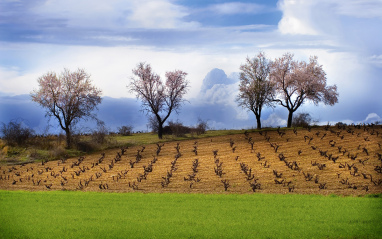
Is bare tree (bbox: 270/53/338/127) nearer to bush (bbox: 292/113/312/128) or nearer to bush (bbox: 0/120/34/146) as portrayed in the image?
bush (bbox: 292/113/312/128)

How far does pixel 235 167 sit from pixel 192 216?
11427mm

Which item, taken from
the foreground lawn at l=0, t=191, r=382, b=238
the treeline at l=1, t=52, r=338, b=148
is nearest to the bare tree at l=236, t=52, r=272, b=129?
the treeline at l=1, t=52, r=338, b=148

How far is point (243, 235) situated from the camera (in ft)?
35.2

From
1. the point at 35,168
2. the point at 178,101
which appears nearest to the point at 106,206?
the point at 35,168

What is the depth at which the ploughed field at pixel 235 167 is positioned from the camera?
19.3 m

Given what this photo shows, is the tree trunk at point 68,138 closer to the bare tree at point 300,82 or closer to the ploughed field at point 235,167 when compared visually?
the ploughed field at point 235,167

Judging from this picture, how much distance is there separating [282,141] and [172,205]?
18672 millimetres

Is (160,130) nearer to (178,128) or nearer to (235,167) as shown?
(178,128)

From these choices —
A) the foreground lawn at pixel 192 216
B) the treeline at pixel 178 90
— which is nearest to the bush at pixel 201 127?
the treeline at pixel 178 90

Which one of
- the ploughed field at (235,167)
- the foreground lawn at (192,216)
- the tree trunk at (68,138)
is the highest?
the tree trunk at (68,138)

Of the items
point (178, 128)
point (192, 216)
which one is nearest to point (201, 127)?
point (178, 128)

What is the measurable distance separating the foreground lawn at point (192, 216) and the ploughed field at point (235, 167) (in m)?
2.92

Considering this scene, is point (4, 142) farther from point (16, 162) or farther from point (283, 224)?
point (283, 224)

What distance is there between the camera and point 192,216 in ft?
41.5
